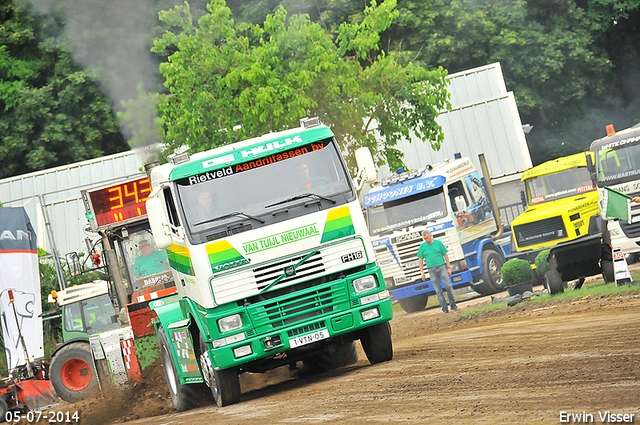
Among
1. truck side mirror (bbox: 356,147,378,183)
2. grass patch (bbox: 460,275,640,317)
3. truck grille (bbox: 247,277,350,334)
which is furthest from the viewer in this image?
grass patch (bbox: 460,275,640,317)

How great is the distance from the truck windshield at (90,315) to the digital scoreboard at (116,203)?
17.3 feet

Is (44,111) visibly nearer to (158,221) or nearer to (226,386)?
(158,221)

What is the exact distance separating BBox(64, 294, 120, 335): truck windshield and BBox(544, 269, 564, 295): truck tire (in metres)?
9.41

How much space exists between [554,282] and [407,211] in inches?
228

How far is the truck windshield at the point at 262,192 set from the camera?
30.0 ft

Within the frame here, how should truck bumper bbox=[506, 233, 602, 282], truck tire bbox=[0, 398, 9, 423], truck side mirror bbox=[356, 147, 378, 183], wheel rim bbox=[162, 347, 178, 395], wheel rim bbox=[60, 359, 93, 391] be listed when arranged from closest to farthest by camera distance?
truck side mirror bbox=[356, 147, 378, 183]
wheel rim bbox=[162, 347, 178, 395]
truck bumper bbox=[506, 233, 602, 282]
truck tire bbox=[0, 398, 9, 423]
wheel rim bbox=[60, 359, 93, 391]

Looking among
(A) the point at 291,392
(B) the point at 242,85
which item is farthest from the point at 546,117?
(A) the point at 291,392

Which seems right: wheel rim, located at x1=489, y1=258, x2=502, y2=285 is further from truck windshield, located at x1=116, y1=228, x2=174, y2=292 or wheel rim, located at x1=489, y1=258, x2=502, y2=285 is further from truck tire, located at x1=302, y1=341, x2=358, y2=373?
truck windshield, located at x1=116, y1=228, x2=174, y2=292

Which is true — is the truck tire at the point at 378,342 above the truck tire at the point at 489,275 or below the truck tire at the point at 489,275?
above

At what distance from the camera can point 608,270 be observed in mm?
14586

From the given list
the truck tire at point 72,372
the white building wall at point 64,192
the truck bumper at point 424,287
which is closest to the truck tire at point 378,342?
the truck tire at point 72,372

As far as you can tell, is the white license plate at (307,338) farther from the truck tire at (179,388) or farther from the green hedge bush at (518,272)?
the green hedge bush at (518,272)

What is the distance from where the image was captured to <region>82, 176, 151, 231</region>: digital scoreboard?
42.2 ft

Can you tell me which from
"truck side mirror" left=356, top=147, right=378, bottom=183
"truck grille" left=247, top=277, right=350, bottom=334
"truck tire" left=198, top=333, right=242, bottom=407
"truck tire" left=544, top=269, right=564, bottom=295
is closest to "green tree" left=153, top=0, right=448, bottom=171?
"truck tire" left=544, top=269, right=564, bottom=295
